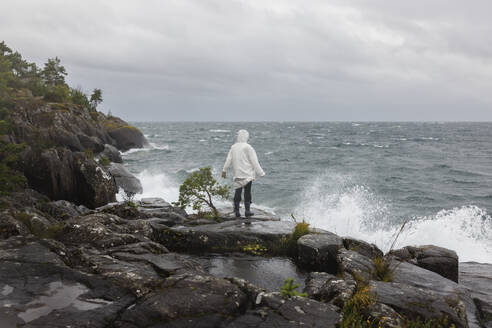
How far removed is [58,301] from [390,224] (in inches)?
746

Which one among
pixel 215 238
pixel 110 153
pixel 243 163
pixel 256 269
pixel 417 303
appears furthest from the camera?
pixel 110 153

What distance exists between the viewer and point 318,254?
7.69 m

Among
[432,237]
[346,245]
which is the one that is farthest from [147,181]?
[346,245]

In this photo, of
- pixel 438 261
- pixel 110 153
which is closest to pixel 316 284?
pixel 438 261

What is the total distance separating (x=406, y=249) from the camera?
10.4 m

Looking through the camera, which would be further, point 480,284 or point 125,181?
point 125,181

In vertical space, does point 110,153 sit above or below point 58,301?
below

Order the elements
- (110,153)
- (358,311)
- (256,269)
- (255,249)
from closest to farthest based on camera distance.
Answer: (358,311)
(256,269)
(255,249)
(110,153)

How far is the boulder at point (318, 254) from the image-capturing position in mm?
7695

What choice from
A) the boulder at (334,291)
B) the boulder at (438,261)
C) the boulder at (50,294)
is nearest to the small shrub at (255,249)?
the boulder at (334,291)

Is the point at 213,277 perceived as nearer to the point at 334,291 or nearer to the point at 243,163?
the point at 334,291

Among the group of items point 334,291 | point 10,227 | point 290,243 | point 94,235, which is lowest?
point 290,243

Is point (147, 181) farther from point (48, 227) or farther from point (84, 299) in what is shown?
point (84, 299)

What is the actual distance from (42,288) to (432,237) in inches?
721
